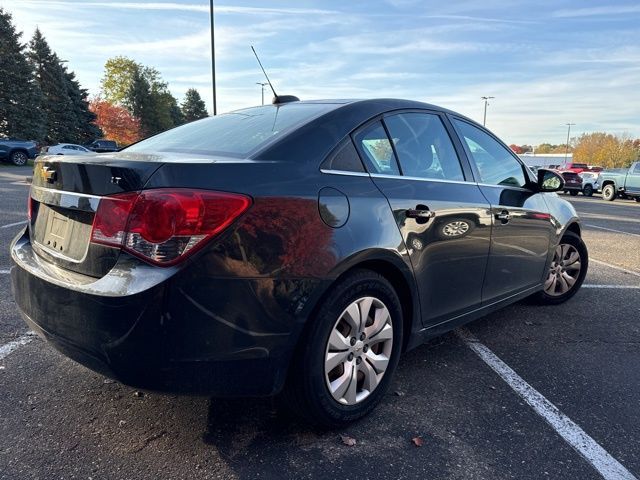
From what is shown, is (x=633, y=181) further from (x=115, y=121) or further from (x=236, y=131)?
(x=115, y=121)

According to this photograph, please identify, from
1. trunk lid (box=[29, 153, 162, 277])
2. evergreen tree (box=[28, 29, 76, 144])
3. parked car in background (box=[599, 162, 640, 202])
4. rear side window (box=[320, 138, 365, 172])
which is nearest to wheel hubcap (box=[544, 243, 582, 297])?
rear side window (box=[320, 138, 365, 172])

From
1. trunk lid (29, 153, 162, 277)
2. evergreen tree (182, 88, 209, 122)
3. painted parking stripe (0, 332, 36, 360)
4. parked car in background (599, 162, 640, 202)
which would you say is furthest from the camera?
evergreen tree (182, 88, 209, 122)

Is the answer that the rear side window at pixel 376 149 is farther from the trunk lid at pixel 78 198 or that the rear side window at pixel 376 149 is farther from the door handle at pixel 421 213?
the trunk lid at pixel 78 198

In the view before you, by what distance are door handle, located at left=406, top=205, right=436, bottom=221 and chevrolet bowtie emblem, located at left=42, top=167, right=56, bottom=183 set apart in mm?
1729

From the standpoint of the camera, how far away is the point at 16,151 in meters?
26.3

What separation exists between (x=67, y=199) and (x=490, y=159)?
2.77 m

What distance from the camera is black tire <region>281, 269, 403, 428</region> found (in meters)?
2.20

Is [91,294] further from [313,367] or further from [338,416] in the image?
[338,416]

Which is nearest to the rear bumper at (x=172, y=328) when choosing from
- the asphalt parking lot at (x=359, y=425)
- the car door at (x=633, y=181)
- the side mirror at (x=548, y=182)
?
the asphalt parking lot at (x=359, y=425)

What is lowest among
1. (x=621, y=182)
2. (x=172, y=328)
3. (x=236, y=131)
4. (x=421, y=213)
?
(x=621, y=182)

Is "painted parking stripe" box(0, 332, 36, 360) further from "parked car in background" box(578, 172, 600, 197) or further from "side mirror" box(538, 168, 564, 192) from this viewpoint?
"parked car in background" box(578, 172, 600, 197)

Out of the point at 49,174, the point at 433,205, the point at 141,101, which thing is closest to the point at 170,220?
the point at 49,174

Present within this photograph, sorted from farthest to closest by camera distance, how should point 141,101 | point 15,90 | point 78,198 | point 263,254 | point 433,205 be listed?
point 141,101
point 15,90
point 433,205
point 78,198
point 263,254

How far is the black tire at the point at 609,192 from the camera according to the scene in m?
23.2
